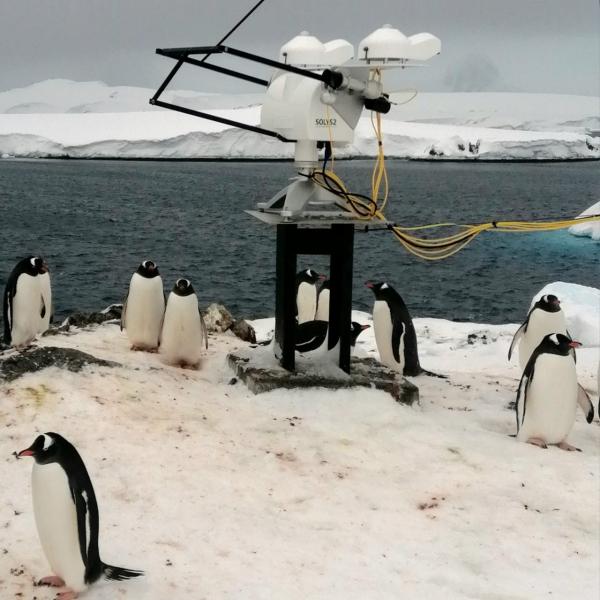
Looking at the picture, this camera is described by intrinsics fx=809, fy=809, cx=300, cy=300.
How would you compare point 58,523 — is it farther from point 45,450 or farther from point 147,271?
point 147,271

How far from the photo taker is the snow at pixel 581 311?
35.5ft

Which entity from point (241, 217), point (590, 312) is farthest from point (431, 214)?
point (590, 312)

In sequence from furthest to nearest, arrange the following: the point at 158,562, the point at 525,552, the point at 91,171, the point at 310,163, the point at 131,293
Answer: the point at 91,171, the point at 131,293, the point at 310,163, the point at 525,552, the point at 158,562

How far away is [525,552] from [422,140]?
80021 millimetres

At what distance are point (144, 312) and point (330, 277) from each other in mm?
1977

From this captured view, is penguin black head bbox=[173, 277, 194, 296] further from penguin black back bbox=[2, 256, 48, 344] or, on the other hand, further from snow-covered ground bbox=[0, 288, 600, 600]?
penguin black back bbox=[2, 256, 48, 344]

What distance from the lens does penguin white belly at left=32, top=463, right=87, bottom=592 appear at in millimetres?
3125

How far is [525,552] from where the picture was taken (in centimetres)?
392

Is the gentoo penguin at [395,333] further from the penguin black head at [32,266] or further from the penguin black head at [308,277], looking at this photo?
the penguin black head at [32,266]

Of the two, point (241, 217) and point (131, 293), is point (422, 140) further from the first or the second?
point (131, 293)

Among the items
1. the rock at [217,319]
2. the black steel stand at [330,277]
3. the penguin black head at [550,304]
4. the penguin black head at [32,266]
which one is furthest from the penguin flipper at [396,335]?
the penguin black head at [32,266]

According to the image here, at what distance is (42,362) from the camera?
198 inches

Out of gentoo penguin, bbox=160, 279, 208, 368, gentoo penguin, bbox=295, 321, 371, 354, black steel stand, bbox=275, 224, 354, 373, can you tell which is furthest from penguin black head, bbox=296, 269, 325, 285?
black steel stand, bbox=275, 224, 354, 373

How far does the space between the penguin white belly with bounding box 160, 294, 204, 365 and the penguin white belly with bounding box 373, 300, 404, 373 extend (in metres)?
1.74
